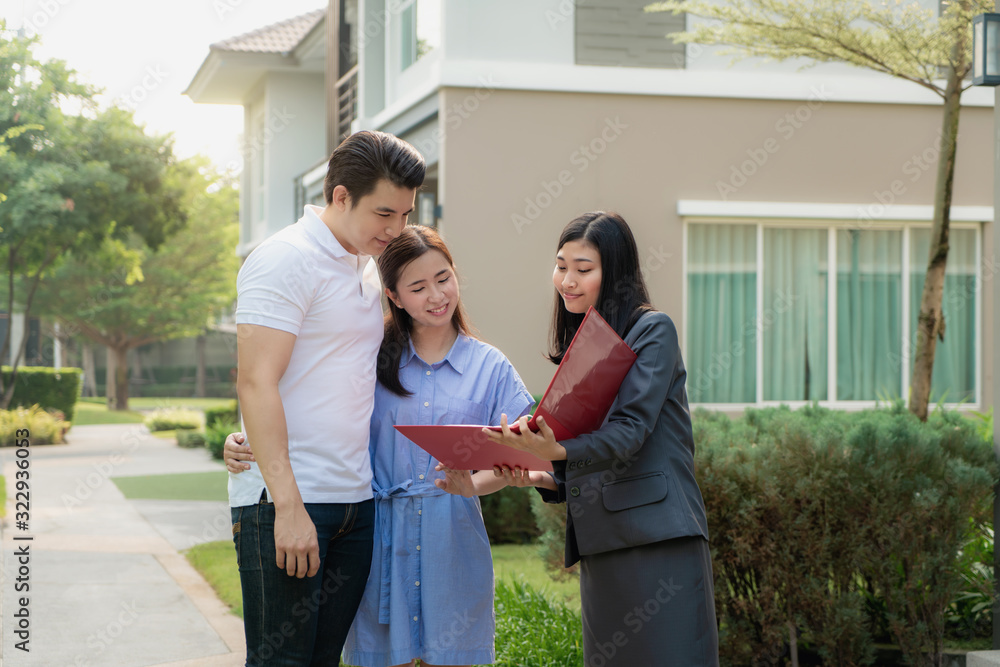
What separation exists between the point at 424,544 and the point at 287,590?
0.46 metres

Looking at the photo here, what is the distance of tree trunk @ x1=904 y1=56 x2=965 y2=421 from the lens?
5609 millimetres

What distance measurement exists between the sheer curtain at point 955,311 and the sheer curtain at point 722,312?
1725 mm

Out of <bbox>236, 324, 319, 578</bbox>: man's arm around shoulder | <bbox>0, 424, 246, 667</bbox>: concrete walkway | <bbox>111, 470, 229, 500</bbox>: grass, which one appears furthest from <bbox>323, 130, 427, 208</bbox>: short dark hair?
<bbox>111, 470, 229, 500</bbox>: grass

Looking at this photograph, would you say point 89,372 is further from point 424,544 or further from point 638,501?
point 638,501

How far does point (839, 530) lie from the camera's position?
4.04 metres

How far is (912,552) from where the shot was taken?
4008mm

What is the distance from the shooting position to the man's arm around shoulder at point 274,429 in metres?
2.27

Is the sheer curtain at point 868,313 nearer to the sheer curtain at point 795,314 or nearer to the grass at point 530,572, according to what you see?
the sheer curtain at point 795,314

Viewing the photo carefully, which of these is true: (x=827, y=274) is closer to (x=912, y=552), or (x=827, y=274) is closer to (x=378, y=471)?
(x=912, y=552)

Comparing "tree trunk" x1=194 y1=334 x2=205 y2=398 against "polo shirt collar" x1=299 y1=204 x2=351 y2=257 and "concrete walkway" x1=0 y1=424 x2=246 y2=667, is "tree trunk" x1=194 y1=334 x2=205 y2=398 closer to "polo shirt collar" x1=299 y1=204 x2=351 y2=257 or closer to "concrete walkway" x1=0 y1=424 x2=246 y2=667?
"concrete walkway" x1=0 y1=424 x2=246 y2=667

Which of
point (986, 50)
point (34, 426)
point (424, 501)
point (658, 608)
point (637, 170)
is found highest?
point (637, 170)

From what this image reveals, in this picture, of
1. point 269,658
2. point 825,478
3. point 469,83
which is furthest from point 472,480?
point 469,83

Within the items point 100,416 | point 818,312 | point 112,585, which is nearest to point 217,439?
point 112,585

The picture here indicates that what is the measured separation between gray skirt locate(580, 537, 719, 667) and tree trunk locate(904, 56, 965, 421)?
12.3 ft
